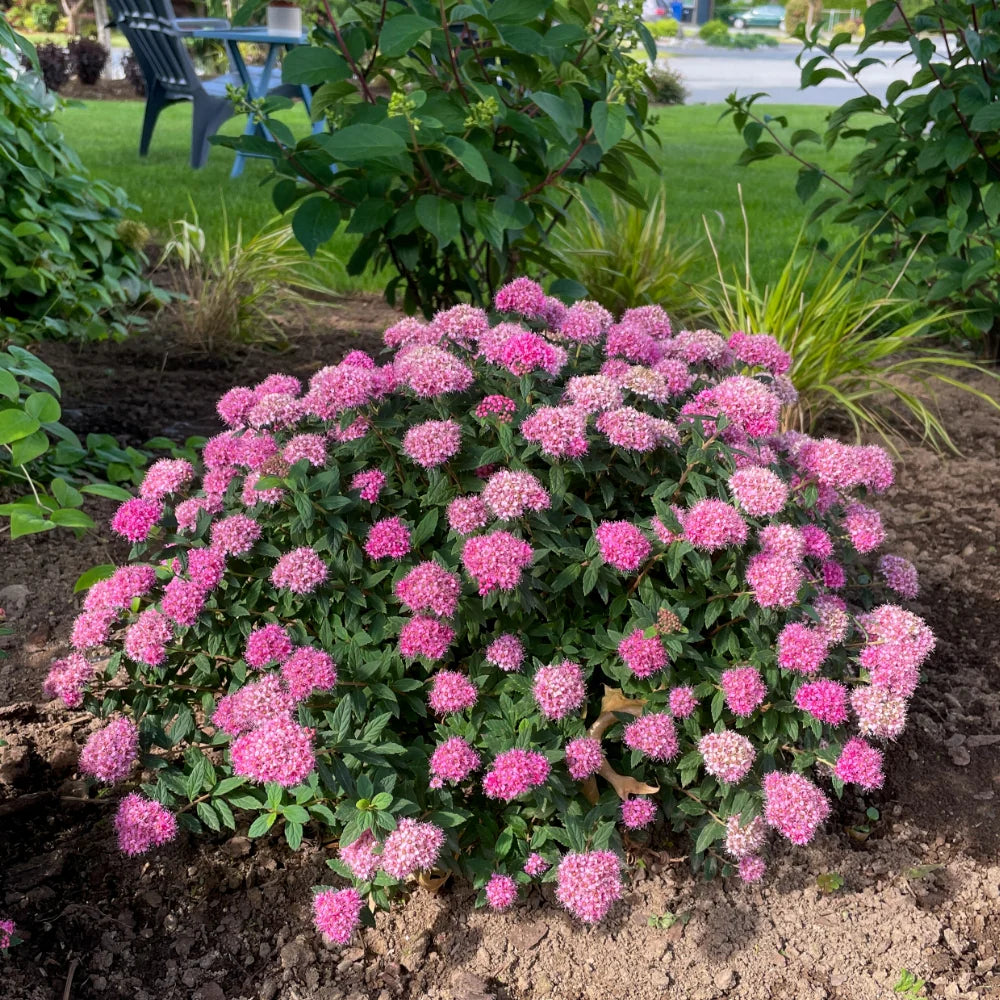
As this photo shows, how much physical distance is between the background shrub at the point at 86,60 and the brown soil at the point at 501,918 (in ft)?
57.4

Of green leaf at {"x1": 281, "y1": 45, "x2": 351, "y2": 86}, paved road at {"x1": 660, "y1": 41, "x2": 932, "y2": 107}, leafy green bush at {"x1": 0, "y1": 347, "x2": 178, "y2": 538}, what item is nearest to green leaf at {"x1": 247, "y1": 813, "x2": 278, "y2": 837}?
leafy green bush at {"x1": 0, "y1": 347, "x2": 178, "y2": 538}

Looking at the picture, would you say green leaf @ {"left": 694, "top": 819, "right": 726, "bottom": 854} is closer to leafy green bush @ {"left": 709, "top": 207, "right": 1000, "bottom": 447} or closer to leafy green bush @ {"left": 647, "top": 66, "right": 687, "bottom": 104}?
leafy green bush @ {"left": 709, "top": 207, "right": 1000, "bottom": 447}

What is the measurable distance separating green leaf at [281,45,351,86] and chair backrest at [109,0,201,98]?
6.68 meters

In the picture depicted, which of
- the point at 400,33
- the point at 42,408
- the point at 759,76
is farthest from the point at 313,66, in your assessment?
the point at 759,76

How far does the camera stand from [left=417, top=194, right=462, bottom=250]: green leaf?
2.39m

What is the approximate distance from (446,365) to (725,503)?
0.49 m

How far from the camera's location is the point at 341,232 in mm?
5629

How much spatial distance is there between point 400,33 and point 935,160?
208 centimetres

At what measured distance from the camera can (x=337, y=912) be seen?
1410 mm

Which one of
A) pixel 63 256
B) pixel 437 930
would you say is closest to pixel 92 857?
pixel 437 930

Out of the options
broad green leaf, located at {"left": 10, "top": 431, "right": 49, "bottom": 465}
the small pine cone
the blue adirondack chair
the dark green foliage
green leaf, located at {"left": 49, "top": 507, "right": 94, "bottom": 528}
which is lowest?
the dark green foliage

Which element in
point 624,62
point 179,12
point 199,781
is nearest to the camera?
point 199,781

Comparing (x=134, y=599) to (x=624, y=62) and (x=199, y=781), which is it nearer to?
(x=199, y=781)

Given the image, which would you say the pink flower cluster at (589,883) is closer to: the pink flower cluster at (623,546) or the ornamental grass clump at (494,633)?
the ornamental grass clump at (494,633)
